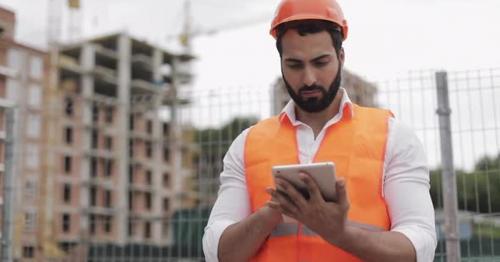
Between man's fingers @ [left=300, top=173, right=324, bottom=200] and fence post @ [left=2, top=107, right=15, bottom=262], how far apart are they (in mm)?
5562

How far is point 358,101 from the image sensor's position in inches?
245

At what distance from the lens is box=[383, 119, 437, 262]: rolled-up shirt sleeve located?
1.75m

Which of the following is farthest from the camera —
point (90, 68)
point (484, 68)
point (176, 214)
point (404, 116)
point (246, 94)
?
point (90, 68)

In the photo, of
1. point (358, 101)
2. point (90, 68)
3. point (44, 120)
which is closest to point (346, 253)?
point (358, 101)

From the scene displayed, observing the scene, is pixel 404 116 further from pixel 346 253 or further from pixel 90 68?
pixel 90 68

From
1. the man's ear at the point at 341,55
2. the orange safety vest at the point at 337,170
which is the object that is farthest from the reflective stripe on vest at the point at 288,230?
the man's ear at the point at 341,55

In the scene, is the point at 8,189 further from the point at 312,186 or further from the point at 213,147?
the point at 312,186

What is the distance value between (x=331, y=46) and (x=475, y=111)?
13.7 ft

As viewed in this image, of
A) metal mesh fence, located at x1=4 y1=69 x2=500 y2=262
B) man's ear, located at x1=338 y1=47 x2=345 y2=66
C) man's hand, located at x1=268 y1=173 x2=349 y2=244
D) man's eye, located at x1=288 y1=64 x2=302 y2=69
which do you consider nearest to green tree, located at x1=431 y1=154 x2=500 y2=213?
metal mesh fence, located at x1=4 y1=69 x2=500 y2=262

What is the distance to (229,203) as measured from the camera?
1948mm

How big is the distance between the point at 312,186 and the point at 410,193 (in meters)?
0.38

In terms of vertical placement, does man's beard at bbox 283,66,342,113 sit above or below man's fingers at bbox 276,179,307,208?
above

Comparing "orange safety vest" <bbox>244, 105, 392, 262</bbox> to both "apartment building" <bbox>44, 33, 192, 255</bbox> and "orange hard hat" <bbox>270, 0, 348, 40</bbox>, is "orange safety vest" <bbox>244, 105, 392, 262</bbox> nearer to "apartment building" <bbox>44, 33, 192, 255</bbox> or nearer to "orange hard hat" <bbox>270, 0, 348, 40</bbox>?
"orange hard hat" <bbox>270, 0, 348, 40</bbox>

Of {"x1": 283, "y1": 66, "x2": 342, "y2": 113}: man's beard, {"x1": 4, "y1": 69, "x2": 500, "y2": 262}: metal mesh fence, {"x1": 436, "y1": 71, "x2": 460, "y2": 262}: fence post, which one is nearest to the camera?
{"x1": 283, "y1": 66, "x2": 342, "y2": 113}: man's beard
